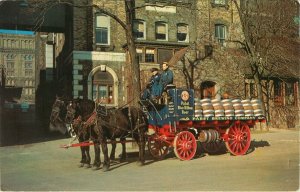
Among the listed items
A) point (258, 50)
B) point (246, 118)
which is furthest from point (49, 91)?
point (246, 118)

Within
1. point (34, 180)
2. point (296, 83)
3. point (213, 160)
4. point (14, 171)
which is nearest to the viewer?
point (34, 180)

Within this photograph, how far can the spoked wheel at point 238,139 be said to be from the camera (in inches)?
577

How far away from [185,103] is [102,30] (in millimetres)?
18306

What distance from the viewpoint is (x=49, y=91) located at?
41.8 metres

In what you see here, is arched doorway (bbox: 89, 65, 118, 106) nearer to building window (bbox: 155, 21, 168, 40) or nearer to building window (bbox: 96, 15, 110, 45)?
building window (bbox: 96, 15, 110, 45)

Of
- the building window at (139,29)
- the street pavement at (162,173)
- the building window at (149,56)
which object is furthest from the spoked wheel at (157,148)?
the building window at (139,29)

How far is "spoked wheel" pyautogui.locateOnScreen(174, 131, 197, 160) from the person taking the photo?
13.3m

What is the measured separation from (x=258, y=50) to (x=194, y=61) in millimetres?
4784

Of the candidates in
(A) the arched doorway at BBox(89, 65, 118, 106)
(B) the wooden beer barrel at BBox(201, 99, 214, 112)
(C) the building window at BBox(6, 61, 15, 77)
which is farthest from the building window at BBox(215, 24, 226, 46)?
(C) the building window at BBox(6, 61, 15, 77)

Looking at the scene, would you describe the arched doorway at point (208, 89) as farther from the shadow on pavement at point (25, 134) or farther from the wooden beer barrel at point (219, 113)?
the wooden beer barrel at point (219, 113)

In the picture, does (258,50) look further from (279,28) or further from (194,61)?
(194,61)

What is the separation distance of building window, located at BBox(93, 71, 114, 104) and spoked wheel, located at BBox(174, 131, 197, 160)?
1667 cm

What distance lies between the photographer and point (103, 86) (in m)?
29.9

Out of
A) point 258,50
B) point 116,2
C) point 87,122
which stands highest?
point 116,2
